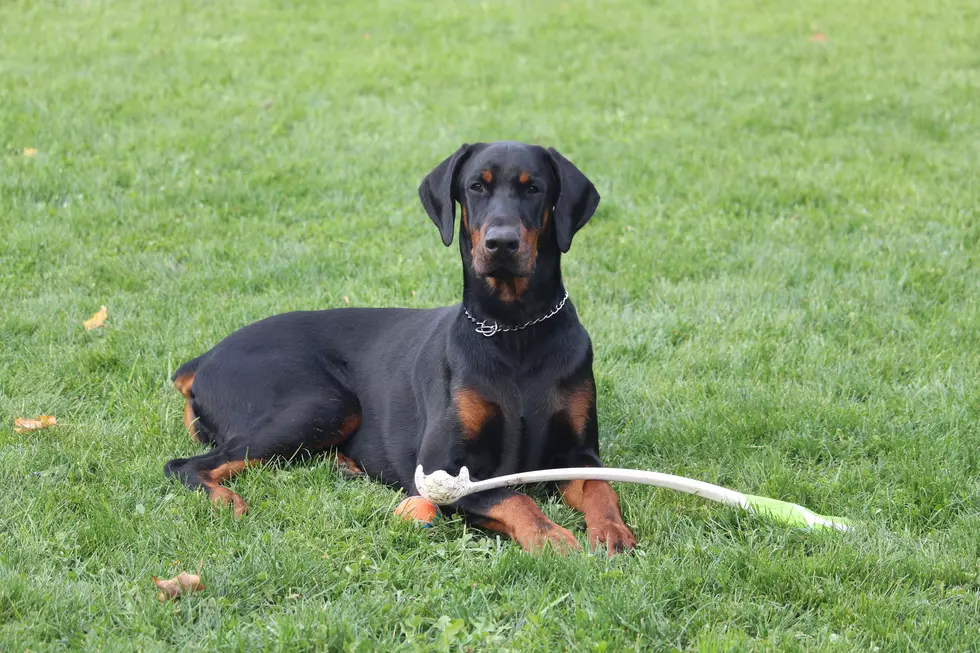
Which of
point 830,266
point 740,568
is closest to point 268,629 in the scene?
point 740,568

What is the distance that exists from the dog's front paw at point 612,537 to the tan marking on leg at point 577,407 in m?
0.46

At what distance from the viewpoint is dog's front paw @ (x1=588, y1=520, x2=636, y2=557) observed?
3471 millimetres

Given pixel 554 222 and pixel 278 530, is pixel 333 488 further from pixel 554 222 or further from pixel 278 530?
pixel 554 222

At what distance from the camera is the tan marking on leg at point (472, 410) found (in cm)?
386

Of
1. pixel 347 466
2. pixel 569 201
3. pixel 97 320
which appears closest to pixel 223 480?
pixel 347 466

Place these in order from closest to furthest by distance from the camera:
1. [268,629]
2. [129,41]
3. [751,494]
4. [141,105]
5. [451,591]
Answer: [268,629] → [451,591] → [751,494] → [141,105] → [129,41]

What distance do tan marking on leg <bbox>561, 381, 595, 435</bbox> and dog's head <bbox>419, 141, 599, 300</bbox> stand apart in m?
0.44

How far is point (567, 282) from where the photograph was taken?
625 centimetres

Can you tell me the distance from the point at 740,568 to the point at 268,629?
4.87 feet

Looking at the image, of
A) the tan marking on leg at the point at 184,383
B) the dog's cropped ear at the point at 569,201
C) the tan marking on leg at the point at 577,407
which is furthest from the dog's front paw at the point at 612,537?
the tan marking on leg at the point at 184,383

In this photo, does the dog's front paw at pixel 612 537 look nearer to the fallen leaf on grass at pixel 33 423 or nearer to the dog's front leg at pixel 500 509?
the dog's front leg at pixel 500 509

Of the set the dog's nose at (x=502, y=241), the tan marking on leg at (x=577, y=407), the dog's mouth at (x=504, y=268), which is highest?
the dog's nose at (x=502, y=241)

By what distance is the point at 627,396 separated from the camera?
4.88 metres

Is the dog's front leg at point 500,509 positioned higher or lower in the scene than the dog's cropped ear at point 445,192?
lower
